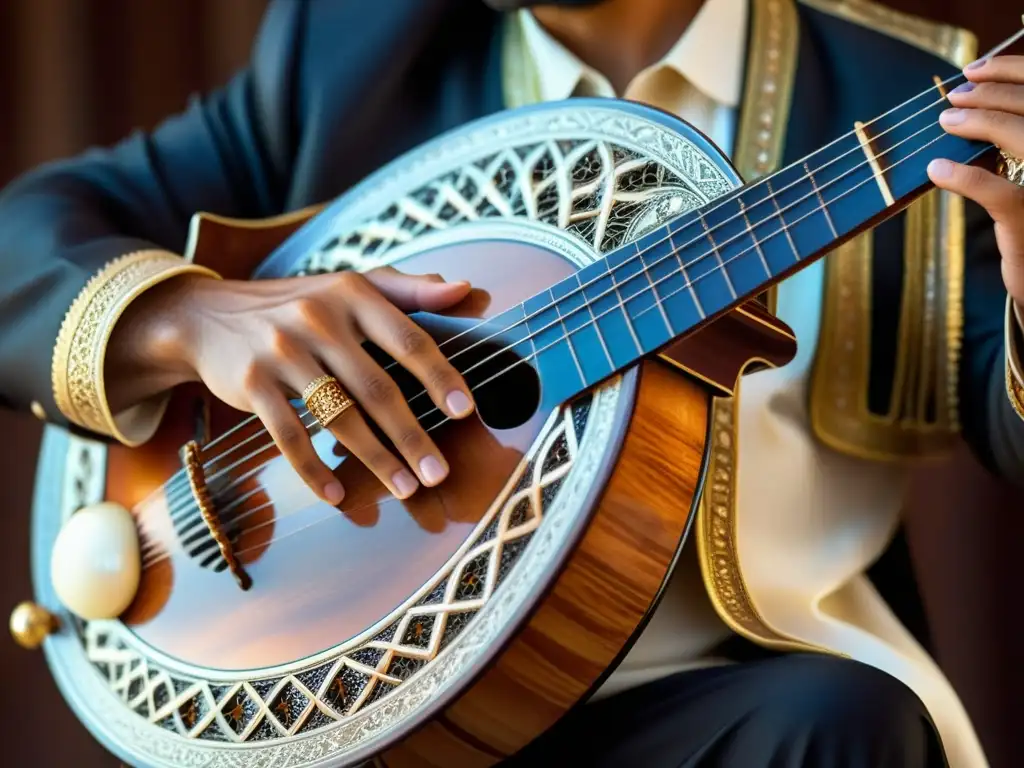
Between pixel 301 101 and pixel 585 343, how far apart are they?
0.52 metres

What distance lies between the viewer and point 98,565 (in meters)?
0.83

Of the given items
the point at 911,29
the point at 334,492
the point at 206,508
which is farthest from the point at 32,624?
the point at 911,29

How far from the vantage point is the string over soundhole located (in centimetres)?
77

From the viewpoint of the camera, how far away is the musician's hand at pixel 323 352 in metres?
0.69

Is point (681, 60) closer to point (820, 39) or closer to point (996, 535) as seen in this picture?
point (820, 39)

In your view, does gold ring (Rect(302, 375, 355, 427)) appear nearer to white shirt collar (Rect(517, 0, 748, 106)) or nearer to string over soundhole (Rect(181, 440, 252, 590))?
string over soundhole (Rect(181, 440, 252, 590))

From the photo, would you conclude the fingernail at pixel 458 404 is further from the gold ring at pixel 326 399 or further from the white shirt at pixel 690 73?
the white shirt at pixel 690 73

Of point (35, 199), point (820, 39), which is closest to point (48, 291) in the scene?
point (35, 199)

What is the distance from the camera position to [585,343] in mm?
651

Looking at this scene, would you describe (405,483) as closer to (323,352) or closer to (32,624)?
(323,352)

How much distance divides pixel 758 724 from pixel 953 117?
0.39 meters

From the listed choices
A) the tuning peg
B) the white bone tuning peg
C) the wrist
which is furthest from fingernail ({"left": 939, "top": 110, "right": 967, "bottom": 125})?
the tuning peg

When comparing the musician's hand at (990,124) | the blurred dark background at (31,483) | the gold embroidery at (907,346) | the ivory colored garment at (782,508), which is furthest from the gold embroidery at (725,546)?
the blurred dark background at (31,483)

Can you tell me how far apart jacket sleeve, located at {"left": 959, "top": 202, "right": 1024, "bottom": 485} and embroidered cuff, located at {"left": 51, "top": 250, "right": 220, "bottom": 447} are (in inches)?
24.5
